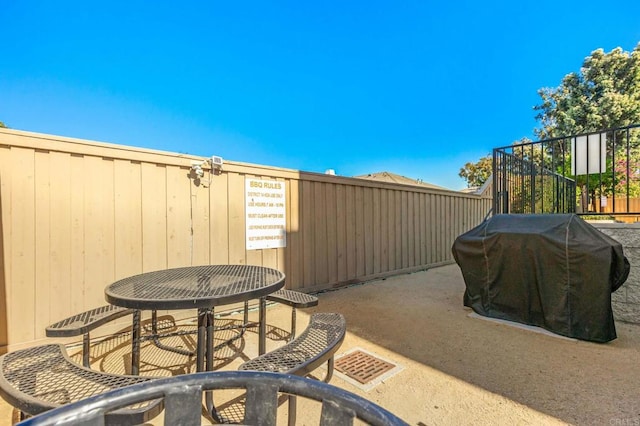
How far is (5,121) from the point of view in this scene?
956cm

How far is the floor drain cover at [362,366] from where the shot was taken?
83.3 inches

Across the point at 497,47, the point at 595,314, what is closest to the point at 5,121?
the point at 595,314

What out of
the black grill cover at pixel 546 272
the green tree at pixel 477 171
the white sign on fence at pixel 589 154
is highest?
the green tree at pixel 477 171

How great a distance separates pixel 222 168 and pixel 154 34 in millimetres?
6019

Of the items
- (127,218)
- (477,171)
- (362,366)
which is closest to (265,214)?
(127,218)

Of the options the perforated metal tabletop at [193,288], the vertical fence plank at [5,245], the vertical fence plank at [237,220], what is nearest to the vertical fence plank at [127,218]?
the vertical fence plank at [5,245]

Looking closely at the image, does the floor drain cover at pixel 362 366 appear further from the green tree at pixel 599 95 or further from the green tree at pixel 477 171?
the green tree at pixel 477 171

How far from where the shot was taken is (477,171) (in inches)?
838

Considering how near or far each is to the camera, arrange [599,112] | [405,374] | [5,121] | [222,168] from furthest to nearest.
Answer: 1. [599,112]
2. [5,121]
3. [222,168]
4. [405,374]

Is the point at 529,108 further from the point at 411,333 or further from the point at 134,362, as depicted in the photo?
the point at 134,362

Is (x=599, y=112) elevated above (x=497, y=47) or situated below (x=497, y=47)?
below

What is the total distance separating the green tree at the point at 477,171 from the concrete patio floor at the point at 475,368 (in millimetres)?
19858

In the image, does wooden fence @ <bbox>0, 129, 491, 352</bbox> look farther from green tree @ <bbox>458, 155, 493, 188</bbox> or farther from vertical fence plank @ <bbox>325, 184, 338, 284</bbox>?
green tree @ <bbox>458, 155, 493, 188</bbox>

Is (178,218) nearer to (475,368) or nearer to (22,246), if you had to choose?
(22,246)
